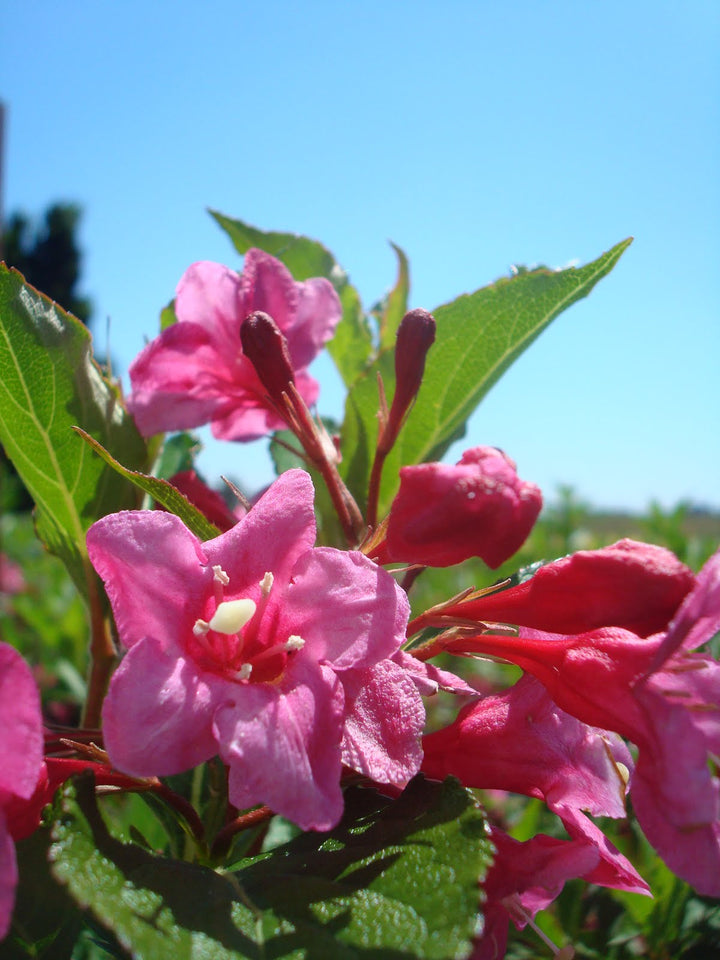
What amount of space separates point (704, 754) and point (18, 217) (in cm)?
4198

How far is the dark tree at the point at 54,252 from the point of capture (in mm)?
36844

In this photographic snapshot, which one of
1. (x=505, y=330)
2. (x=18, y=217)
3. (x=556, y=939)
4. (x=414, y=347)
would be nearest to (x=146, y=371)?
(x=414, y=347)

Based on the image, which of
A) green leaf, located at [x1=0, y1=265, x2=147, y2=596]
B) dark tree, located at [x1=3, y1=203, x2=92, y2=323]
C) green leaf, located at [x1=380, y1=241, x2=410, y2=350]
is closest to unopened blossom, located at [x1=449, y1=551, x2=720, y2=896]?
green leaf, located at [x1=0, y1=265, x2=147, y2=596]

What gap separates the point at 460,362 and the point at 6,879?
109 centimetres

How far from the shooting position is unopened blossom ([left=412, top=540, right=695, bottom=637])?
913mm

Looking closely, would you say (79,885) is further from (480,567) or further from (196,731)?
(480,567)

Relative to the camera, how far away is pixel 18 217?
123ft

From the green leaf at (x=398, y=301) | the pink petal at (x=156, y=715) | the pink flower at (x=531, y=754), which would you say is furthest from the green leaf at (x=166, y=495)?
the green leaf at (x=398, y=301)

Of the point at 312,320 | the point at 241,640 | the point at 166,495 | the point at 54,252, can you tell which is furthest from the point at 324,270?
the point at 54,252

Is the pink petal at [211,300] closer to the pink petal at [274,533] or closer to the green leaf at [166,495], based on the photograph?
the green leaf at [166,495]

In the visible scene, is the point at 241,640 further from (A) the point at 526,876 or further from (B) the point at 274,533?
(A) the point at 526,876

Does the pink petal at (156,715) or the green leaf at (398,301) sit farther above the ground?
the green leaf at (398,301)

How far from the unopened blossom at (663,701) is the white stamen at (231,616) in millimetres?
307

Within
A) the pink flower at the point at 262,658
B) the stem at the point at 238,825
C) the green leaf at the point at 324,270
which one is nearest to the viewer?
the pink flower at the point at 262,658
